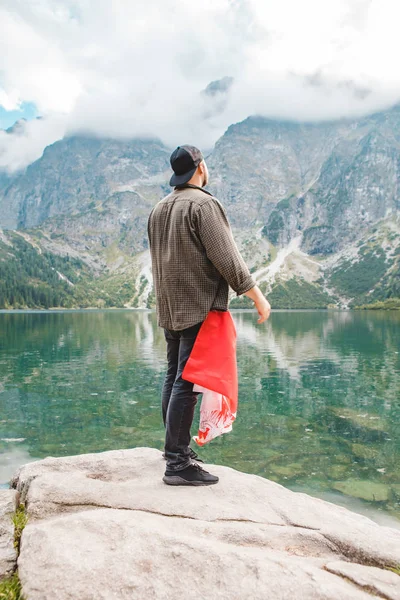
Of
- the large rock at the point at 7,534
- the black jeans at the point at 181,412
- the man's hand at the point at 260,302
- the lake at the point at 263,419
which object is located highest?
the man's hand at the point at 260,302

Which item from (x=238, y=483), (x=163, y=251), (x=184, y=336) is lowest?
(x=238, y=483)

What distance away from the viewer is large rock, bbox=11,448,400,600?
11.9 feet

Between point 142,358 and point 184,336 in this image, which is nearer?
point 184,336

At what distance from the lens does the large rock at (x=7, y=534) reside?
13.7ft

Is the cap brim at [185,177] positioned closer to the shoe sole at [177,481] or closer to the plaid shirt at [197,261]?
the plaid shirt at [197,261]

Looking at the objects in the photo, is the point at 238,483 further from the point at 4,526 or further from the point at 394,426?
the point at 394,426

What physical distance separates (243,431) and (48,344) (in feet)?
134

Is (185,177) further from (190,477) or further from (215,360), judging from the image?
(190,477)

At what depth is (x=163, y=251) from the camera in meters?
6.23

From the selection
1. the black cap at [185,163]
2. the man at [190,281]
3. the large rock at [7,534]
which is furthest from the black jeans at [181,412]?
the black cap at [185,163]

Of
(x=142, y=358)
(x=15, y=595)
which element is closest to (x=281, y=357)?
(x=142, y=358)

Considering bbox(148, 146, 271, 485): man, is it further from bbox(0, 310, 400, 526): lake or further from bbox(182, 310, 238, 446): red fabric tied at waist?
bbox(0, 310, 400, 526): lake

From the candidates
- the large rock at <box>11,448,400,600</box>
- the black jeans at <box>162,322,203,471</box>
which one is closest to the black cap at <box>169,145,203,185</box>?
the black jeans at <box>162,322,203,471</box>

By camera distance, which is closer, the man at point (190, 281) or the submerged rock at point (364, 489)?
the man at point (190, 281)
